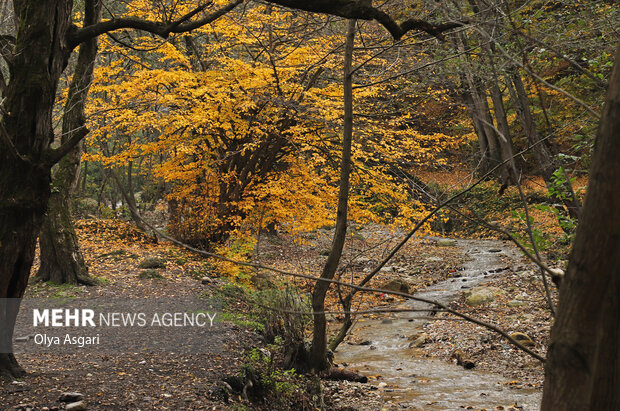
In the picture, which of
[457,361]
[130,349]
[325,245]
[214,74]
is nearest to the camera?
[130,349]

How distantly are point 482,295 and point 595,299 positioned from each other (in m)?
9.12

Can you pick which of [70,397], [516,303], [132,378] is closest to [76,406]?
[70,397]

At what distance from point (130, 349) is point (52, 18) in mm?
3393

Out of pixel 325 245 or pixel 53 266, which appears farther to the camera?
pixel 325 245

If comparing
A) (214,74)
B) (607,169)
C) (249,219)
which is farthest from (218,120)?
(607,169)

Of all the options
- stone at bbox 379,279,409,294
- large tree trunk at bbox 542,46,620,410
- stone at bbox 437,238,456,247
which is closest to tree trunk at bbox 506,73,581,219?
large tree trunk at bbox 542,46,620,410

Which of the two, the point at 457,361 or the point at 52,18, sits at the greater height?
the point at 52,18

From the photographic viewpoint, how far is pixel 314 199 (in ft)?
32.8

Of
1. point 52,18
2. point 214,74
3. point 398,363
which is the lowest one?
point 398,363

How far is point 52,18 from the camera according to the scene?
11.5 ft

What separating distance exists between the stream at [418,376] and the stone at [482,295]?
53 cm

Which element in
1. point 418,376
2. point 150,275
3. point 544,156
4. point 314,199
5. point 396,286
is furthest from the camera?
point 396,286

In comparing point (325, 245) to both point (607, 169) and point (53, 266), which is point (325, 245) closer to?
point (53, 266)

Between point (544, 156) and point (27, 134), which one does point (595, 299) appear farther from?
point (544, 156)
